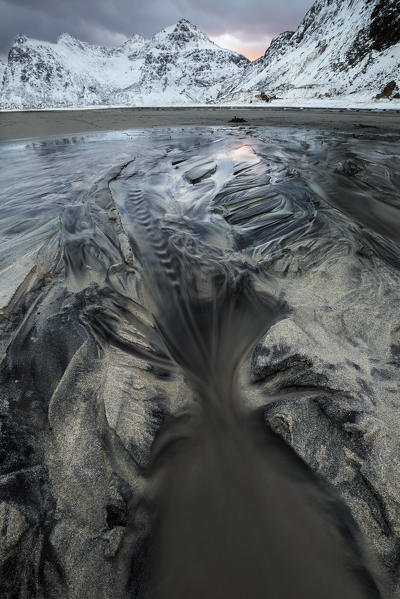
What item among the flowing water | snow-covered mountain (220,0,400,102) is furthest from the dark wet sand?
snow-covered mountain (220,0,400,102)

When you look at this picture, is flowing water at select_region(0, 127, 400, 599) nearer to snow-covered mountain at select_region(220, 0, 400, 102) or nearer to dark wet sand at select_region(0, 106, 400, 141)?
dark wet sand at select_region(0, 106, 400, 141)

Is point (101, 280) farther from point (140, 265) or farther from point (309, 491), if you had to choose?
point (309, 491)

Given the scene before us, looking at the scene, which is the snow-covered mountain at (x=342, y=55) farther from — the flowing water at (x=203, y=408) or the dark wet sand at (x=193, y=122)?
the flowing water at (x=203, y=408)

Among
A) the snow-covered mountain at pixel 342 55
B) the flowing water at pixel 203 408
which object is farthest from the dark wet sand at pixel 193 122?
the snow-covered mountain at pixel 342 55

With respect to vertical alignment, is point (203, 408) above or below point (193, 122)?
below

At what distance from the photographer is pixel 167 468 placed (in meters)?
1.37

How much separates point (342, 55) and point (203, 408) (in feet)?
262

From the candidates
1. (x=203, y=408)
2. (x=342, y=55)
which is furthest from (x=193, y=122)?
(x=342, y=55)

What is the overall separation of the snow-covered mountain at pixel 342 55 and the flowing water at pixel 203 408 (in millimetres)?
44313

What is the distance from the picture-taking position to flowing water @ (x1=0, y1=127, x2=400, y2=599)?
1.09 metres

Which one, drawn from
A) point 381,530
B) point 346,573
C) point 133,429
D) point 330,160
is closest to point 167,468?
point 133,429

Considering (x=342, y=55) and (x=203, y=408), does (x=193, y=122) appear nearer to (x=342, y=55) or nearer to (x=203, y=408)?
(x=203, y=408)

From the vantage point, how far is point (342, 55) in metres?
55.8

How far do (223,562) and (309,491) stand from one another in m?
0.48
